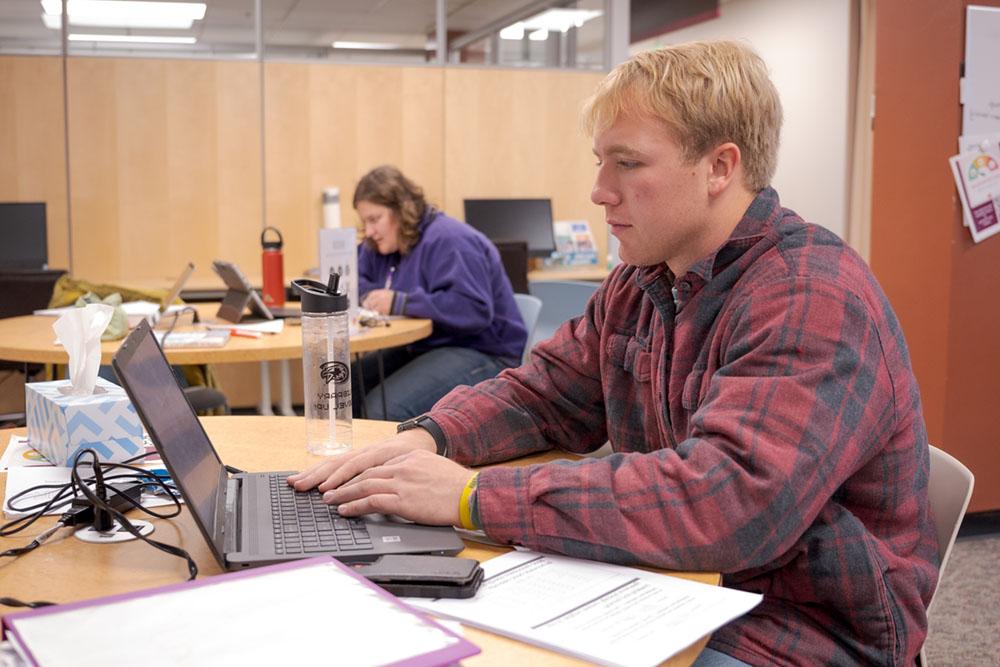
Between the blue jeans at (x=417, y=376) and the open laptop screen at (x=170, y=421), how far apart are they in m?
1.93

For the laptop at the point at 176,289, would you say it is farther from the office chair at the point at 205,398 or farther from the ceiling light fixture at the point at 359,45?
the ceiling light fixture at the point at 359,45

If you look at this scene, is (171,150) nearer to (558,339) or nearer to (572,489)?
(558,339)

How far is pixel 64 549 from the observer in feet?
3.86

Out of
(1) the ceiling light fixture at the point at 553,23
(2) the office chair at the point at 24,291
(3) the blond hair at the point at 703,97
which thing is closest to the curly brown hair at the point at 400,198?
(2) the office chair at the point at 24,291

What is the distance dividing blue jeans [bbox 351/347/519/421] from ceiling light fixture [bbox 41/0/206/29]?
10.7 ft

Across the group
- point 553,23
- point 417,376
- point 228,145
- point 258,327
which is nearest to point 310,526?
point 258,327

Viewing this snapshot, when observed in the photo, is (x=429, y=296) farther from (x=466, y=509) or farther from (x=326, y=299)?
(x=466, y=509)

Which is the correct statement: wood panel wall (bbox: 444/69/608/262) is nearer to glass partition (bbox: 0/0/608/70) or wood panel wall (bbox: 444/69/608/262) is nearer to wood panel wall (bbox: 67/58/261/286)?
glass partition (bbox: 0/0/608/70)

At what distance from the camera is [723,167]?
134cm

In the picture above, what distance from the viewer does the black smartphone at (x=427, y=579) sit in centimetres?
102

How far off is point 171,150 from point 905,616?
539cm

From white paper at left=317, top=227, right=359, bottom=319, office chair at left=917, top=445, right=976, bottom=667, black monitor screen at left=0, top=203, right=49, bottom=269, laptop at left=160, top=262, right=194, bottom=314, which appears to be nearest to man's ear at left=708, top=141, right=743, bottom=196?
office chair at left=917, top=445, right=976, bottom=667

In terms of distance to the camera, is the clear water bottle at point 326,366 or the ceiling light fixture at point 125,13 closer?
the clear water bottle at point 326,366

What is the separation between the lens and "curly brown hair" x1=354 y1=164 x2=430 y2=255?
372cm
